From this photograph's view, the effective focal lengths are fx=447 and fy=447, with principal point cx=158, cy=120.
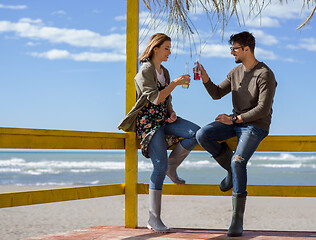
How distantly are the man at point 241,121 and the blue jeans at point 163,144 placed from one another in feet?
0.37

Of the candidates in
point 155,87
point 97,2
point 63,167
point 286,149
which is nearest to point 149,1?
point 155,87

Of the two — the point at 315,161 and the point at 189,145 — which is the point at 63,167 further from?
the point at 189,145

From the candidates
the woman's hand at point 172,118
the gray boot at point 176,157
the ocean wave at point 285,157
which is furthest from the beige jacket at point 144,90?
the ocean wave at point 285,157

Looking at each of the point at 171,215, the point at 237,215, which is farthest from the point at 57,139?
the point at 171,215

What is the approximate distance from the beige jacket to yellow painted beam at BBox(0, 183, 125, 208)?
509 mm

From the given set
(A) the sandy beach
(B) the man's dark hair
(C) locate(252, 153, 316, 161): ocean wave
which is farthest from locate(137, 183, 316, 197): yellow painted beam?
(C) locate(252, 153, 316, 161): ocean wave

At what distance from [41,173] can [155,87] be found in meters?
15.2

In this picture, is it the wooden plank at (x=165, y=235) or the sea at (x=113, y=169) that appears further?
the sea at (x=113, y=169)

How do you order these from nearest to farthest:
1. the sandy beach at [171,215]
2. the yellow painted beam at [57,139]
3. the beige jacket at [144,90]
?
the yellow painted beam at [57,139] < the beige jacket at [144,90] < the sandy beach at [171,215]

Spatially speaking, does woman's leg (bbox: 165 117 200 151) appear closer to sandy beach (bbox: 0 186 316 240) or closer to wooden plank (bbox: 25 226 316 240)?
wooden plank (bbox: 25 226 316 240)

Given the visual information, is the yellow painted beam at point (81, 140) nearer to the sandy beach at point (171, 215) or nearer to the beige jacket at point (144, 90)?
the beige jacket at point (144, 90)

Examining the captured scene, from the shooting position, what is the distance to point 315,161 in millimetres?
20250

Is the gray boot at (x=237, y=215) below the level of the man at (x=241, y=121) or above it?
below

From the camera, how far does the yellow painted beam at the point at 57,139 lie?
270cm
